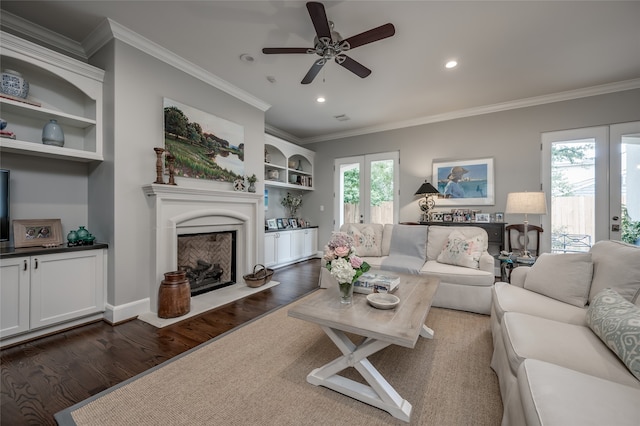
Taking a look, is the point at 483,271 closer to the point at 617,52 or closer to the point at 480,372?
the point at 480,372

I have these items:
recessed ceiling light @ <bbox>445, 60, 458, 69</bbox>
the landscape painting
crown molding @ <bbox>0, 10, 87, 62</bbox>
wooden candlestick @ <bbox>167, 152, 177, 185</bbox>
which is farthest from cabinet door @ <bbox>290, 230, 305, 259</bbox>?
crown molding @ <bbox>0, 10, 87, 62</bbox>

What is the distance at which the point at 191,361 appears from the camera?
185 centimetres

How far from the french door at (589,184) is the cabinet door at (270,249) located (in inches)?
176

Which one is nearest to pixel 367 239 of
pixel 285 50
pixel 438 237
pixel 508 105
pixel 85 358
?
pixel 438 237

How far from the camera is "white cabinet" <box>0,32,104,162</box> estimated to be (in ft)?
7.05

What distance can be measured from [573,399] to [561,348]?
18.7 inches

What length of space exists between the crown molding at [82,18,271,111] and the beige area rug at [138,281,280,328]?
9.17 ft

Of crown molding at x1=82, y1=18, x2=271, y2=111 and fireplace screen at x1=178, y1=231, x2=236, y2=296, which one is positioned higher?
crown molding at x1=82, y1=18, x2=271, y2=111

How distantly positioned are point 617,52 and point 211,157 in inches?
195

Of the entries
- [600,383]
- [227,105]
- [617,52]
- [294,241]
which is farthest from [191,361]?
[617,52]

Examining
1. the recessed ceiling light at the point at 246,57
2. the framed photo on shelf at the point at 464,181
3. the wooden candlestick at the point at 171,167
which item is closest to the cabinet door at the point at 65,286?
the wooden candlestick at the point at 171,167

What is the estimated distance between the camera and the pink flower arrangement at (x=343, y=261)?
1.65 metres

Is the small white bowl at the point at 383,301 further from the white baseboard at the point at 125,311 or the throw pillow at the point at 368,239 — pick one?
the white baseboard at the point at 125,311

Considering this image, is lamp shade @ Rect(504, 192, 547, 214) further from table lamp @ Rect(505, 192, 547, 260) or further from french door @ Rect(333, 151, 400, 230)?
french door @ Rect(333, 151, 400, 230)
